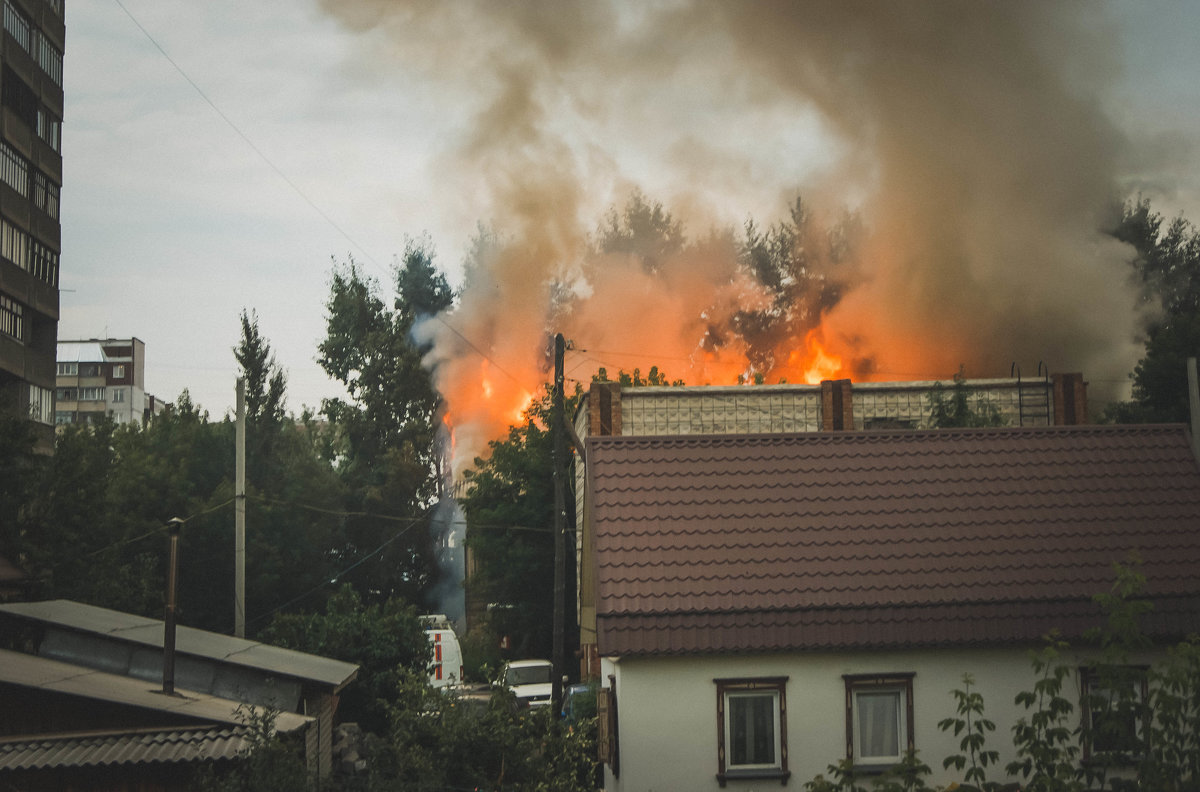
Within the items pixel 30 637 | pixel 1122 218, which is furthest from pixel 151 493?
pixel 1122 218

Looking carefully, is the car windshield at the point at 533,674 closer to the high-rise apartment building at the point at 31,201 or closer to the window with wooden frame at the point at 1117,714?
the high-rise apartment building at the point at 31,201

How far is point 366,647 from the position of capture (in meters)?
24.9

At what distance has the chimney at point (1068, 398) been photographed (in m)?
28.6

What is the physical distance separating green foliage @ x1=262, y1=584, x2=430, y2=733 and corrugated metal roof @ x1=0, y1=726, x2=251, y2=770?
10.2 m

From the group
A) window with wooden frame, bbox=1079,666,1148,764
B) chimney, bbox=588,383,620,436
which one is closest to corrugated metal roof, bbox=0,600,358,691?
chimney, bbox=588,383,620,436

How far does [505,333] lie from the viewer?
54.9m

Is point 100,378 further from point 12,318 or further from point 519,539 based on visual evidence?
point 519,539

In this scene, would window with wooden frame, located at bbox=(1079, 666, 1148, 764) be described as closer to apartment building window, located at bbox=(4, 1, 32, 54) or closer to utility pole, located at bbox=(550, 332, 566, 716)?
utility pole, located at bbox=(550, 332, 566, 716)

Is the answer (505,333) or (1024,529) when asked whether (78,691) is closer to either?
(1024,529)

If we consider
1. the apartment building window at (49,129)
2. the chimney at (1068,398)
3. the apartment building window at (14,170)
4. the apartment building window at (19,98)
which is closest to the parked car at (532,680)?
the chimney at (1068,398)

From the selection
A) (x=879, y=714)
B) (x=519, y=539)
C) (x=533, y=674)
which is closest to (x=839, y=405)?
(x=533, y=674)

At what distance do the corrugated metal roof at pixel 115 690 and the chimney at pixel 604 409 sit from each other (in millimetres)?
13811

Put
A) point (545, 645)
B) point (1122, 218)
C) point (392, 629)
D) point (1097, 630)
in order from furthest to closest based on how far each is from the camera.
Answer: point (1122, 218), point (545, 645), point (392, 629), point (1097, 630)

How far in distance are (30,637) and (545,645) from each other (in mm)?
25244
